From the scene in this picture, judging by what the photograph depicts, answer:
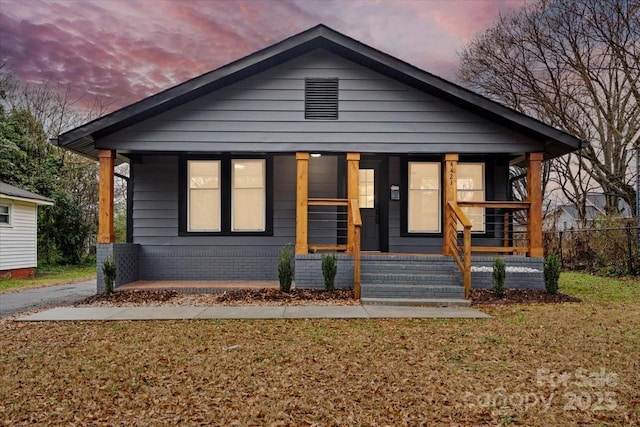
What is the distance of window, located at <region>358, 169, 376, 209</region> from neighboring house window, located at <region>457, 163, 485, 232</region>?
2.00 metres

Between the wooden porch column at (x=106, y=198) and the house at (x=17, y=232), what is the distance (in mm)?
8655

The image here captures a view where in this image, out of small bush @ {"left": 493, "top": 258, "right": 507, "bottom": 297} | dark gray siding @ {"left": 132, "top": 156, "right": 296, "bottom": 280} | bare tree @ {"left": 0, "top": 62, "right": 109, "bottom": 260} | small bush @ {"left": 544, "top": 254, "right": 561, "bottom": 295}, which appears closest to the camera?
small bush @ {"left": 493, "top": 258, "right": 507, "bottom": 297}

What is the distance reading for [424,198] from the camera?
1034 cm

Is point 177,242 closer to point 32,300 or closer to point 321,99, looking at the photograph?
point 32,300

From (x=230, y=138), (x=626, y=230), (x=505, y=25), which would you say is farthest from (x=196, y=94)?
(x=505, y=25)

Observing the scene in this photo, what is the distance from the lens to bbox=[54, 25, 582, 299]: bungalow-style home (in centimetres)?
873

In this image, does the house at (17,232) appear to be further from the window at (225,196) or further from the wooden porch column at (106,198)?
the window at (225,196)

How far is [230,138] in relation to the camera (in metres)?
9.02

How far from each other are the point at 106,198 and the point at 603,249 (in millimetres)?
13412

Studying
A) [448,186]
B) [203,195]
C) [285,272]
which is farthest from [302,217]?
[448,186]

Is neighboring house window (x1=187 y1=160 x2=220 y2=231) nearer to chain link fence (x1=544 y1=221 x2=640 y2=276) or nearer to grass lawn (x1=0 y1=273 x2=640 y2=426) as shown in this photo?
grass lawn (x1=0 y1=273 x2=640 y2=426)

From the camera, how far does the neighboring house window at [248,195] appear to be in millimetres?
10109

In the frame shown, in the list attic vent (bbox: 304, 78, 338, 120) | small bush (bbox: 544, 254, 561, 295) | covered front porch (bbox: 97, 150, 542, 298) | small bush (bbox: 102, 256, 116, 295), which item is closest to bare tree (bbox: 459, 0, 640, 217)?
covered front porch (bbox: 97, 150, 542, 298)

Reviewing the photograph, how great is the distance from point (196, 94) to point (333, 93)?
2.77m
